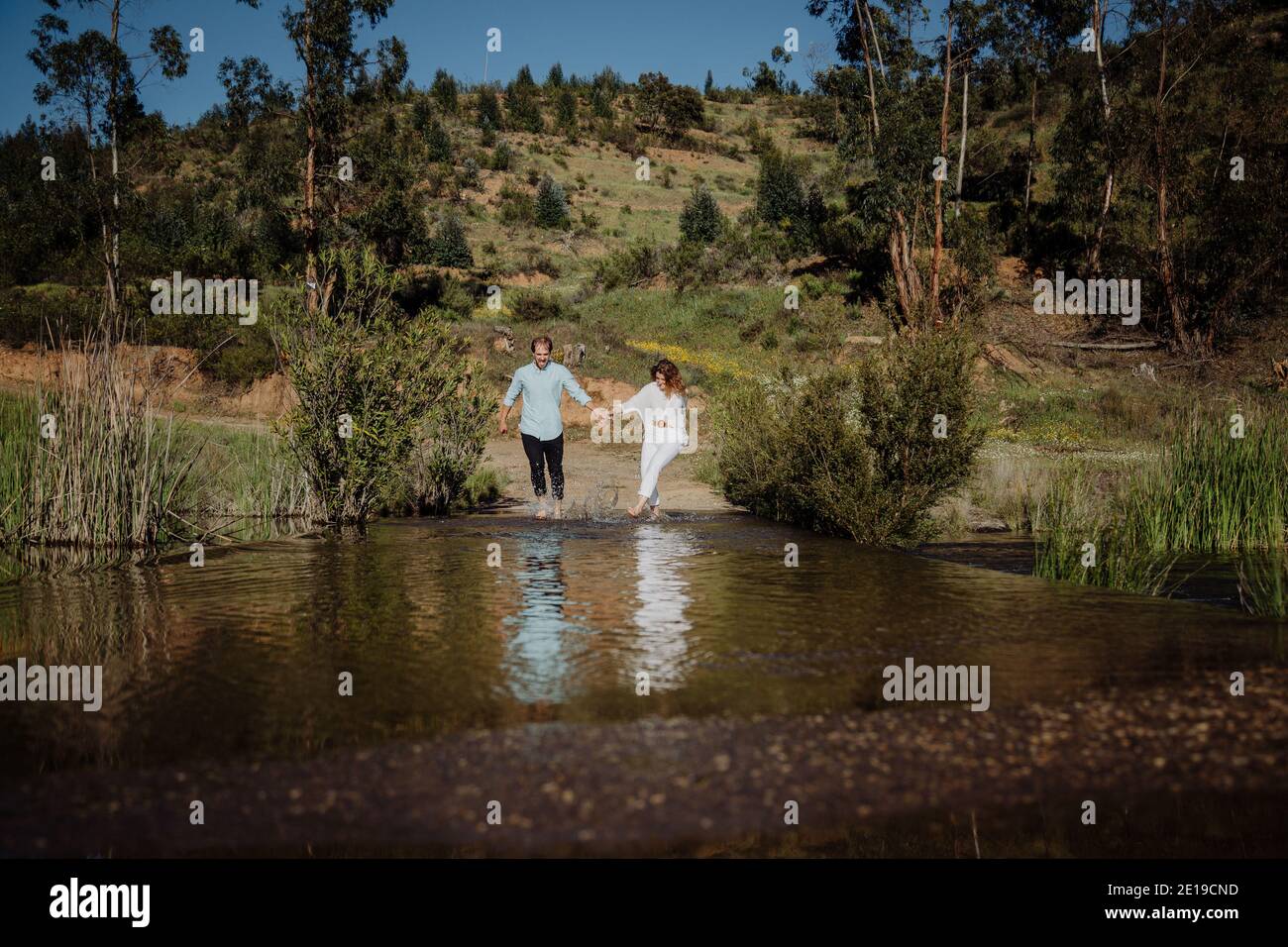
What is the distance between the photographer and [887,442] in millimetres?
9711

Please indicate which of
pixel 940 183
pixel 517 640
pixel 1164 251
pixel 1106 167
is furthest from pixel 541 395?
pixel 1106 167

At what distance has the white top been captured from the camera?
1055cm

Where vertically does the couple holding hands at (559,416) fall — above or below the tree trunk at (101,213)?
below

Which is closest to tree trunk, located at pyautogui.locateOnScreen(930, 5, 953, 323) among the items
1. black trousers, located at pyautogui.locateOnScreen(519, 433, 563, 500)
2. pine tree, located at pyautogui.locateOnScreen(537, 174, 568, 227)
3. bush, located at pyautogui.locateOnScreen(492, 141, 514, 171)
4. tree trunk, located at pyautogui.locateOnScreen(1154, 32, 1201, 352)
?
tree trunk, located at pyautogui.locateOnScreen(1154, 32, 1201, 352)

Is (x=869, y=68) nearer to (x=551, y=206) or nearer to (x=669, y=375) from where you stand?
(x=669, y=375)

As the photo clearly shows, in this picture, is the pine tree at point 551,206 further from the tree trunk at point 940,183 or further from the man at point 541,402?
the man at point 541,402

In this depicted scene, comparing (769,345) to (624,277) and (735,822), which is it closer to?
(624,277)

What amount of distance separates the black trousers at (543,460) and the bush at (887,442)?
2.66 m

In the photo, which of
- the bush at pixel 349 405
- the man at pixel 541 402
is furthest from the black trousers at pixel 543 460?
the bush at pixel 349 405

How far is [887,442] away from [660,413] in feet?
8.19

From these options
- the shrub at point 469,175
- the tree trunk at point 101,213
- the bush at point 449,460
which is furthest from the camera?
the shrub at point 469,175

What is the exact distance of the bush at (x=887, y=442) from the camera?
9430 mm
